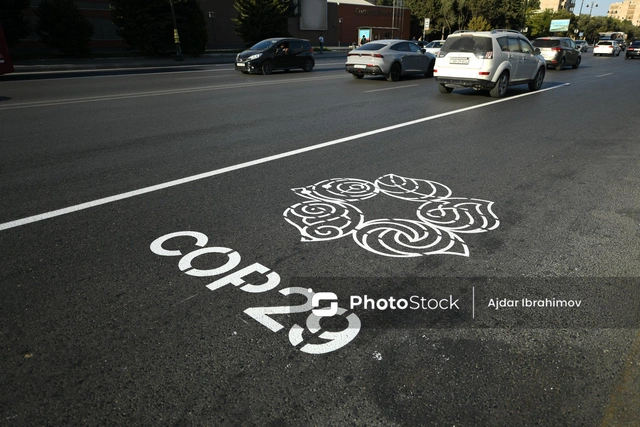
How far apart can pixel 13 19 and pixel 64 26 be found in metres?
3.24

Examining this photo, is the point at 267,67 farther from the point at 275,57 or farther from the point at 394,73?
the point at 394,73

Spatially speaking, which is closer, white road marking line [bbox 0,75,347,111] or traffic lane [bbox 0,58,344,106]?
white road marking line [bbox 0,75,347,111]

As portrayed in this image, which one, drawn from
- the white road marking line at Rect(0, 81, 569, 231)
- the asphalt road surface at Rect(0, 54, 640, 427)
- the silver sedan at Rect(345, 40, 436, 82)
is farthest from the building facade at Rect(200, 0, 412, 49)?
the asphalt road surface at Rect(0, 54, 640, 427)

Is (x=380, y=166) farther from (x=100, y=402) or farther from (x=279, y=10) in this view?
(x=279, y=10)

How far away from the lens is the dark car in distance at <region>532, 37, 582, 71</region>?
74.6 feet

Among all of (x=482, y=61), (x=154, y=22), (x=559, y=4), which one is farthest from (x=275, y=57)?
(x=559, y=4)

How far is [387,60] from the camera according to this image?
1706cm

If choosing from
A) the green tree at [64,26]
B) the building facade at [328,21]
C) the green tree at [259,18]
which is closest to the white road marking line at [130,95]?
the green tree at [64,26]

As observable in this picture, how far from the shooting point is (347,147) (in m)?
6.86

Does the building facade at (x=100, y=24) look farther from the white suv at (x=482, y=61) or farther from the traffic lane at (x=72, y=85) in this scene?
the white suv at (x=482, y=61)

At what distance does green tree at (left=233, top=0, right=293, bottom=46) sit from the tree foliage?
31.7 ft

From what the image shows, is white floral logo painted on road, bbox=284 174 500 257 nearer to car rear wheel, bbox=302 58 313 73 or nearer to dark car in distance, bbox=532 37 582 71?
car rear wheel, bbox=302 58 313 73

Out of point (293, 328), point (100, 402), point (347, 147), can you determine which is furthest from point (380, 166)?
point (100, 402)

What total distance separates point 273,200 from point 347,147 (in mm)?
2580
